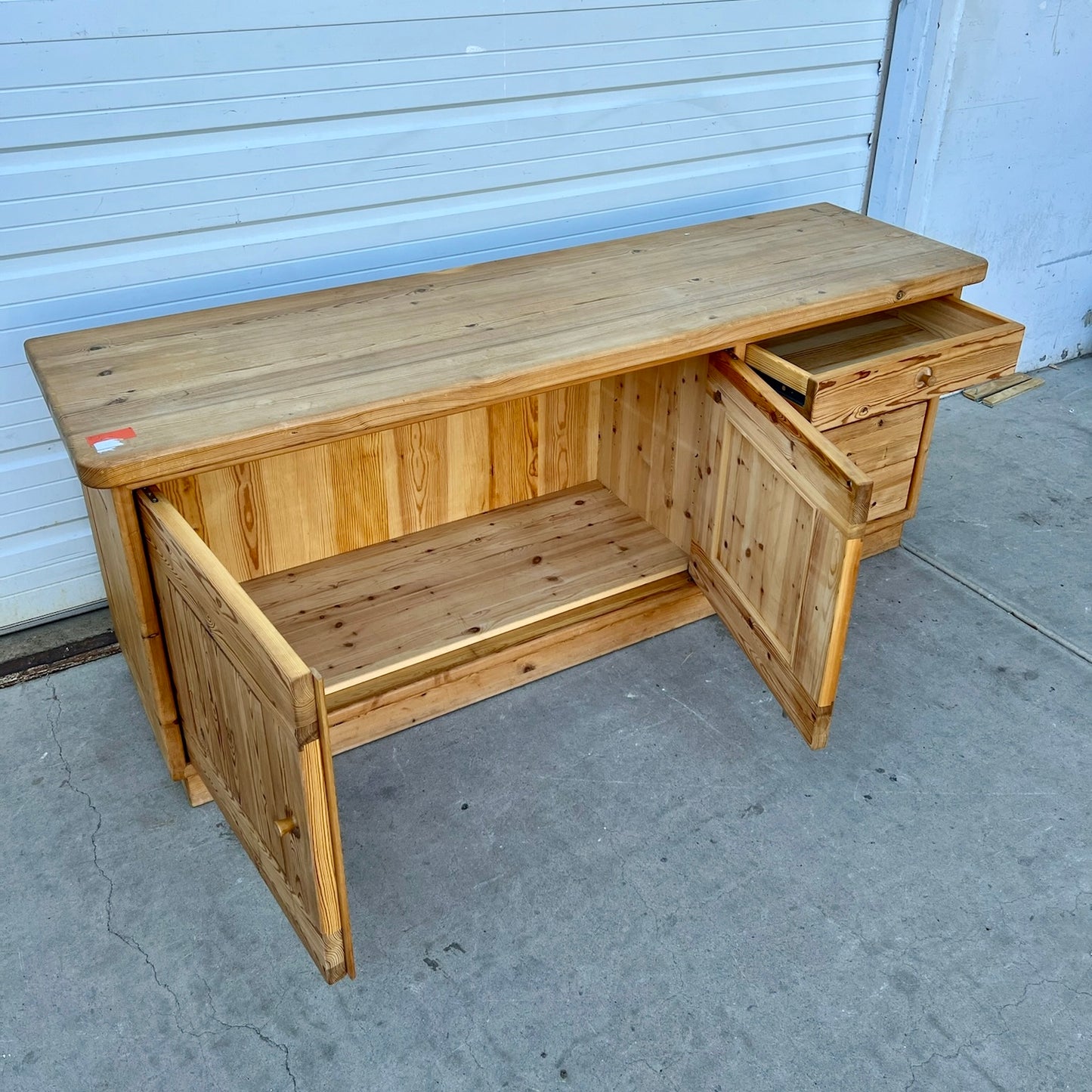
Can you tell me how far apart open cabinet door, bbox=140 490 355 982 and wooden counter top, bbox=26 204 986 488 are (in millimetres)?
151

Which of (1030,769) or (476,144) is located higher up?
(476,144)

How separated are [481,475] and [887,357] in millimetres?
1035

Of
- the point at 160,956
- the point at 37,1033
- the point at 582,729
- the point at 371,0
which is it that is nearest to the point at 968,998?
the point at 582,729

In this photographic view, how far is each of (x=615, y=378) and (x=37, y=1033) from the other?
1.92m

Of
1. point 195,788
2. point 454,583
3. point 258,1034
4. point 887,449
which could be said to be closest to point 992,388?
point 887,449

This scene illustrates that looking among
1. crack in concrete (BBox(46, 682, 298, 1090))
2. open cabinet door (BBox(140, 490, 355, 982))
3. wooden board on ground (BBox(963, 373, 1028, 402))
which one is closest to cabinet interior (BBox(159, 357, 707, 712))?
open cabinet door (BBox(140, 490, 355, 982))

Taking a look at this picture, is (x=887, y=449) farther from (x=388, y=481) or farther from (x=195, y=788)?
(x=195, y=788)

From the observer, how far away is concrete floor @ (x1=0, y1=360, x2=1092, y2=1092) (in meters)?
1.73

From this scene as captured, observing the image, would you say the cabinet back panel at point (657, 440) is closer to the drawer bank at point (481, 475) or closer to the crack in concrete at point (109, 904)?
the drawer bank at point (481, 475)

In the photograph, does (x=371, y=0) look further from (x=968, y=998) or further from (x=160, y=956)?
(x=968, y=998)

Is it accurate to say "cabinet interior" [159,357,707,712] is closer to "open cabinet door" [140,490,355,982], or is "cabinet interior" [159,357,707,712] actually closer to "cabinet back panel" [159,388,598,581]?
"cabinet back panel" [159,388,598,581]

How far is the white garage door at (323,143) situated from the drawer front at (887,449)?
0.85 metres

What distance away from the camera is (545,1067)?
1.71 meters

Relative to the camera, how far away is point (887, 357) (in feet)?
7.91
